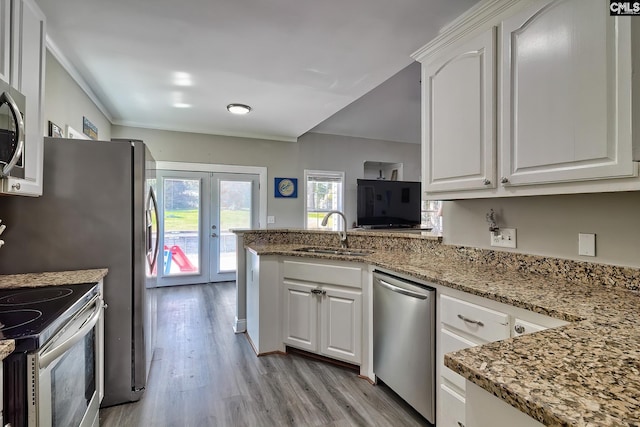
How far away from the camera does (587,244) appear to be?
4.82 feet

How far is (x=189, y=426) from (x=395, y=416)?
3.87 ft

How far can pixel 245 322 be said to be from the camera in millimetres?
3088

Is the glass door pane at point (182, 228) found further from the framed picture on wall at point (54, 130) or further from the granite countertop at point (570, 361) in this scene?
the granite countertop at point (570, 361)

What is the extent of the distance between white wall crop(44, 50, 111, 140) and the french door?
5.29 feet

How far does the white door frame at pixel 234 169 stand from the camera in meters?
4.85

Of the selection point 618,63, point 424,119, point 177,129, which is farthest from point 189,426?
point 177,129

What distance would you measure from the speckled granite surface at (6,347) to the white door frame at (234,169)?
14.0ft

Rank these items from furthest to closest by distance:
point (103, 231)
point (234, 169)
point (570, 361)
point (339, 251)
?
point (234, 169), point (339, 251), point (103, 231), point (570, 361)

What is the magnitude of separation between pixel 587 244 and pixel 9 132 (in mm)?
2660

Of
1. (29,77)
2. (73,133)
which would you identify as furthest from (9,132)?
(73,133)

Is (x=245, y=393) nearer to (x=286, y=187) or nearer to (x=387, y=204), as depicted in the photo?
(x=286, y=187)

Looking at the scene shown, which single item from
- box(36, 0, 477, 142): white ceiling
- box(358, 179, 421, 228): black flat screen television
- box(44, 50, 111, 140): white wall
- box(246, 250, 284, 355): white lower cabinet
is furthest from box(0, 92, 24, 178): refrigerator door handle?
box(358, 179, 421, 228): black flat screen television

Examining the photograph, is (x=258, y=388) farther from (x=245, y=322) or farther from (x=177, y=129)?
(x=177, y=129)

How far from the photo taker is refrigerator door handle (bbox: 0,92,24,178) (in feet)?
4.16
